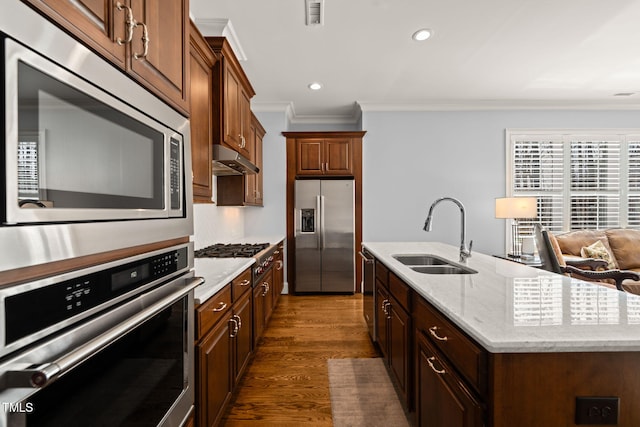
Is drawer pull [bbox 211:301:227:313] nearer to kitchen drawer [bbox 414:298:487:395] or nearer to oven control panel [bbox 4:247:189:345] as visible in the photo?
oven control panel [bbox 4:247:189:345]

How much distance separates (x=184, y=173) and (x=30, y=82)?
23.9 inches

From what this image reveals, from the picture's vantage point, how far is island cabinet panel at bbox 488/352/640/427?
35.5 inches

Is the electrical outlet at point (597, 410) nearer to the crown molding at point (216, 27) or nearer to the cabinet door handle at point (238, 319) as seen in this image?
the cabinet door handle at point (238, 319)

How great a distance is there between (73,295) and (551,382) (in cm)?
123

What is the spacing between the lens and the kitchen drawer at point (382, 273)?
231 centimetres

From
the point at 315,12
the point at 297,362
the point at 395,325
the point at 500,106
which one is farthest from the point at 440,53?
the point at 297,362

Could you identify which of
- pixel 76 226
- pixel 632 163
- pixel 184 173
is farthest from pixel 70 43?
pixel 632 163

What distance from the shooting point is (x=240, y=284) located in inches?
83.1

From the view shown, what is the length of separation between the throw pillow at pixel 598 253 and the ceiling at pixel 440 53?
6.75 ft

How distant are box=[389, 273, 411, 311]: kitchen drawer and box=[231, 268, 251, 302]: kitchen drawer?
3.24 ft

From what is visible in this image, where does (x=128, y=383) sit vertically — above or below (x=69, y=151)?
below

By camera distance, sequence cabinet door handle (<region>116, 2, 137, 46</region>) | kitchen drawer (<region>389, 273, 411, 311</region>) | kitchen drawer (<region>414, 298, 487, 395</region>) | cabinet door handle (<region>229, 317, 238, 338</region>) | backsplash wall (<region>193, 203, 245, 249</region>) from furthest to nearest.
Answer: backsplash wall (<region>193, 203, 245, 249</region>) → cabinet door handle (<region>229, 317, 238, 338</region>) → kitchen drawer (<region>389, 273, 411, 311</region>) → kitchen drawer (<region>414, 298, 487, 395</region>) → cabinet door handle (<region>116, 2, 137, 46</region>)

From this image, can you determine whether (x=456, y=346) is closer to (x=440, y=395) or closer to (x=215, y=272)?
(x=440, y=395)

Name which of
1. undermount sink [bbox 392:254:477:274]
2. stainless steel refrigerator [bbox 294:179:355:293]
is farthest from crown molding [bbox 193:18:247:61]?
undermount sink [bbox 392:254:477:274]
